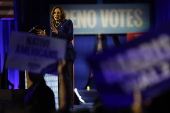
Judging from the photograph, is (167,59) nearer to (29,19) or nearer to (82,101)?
(82,101)

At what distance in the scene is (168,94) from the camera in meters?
2.39

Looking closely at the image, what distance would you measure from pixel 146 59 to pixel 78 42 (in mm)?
6358

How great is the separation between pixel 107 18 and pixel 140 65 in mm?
6277

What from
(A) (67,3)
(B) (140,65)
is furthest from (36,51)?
(A) (67,3)

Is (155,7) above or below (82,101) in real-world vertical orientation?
above

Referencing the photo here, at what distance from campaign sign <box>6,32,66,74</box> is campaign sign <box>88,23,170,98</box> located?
1.56 feet

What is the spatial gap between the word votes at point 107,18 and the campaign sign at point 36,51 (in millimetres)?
5616

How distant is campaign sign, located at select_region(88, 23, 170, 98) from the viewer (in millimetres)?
2279

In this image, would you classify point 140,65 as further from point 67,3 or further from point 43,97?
point 67,3

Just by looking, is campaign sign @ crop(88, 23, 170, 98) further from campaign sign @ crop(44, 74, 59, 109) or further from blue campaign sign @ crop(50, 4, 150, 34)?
blue campaign sign @ crop(50, 4, 150, 34)

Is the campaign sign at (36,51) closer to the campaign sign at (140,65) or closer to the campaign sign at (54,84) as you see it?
the campaign sign at (140,65)

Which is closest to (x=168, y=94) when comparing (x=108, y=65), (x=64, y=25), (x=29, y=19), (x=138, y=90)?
(x=138, y=90)

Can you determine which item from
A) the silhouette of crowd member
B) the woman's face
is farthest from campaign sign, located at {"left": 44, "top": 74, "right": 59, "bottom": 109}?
Result: the silhouette of crowd member

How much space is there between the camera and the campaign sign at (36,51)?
2746 mm
